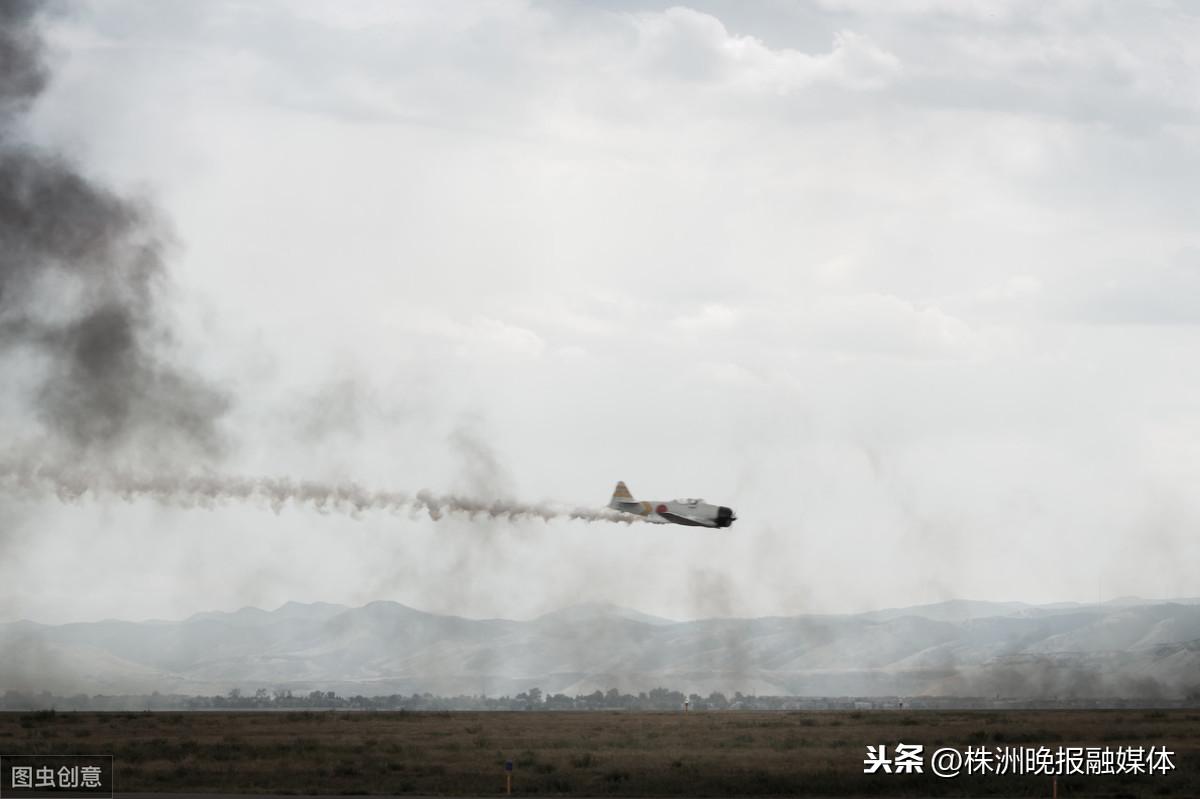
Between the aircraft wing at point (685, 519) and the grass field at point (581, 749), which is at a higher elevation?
the aircraft wing at point (685, 519)

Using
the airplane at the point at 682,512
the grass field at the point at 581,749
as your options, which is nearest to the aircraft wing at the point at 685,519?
the airplane at the point at 682,512

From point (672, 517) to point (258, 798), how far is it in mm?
86421

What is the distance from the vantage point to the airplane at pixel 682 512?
146375 millimetres

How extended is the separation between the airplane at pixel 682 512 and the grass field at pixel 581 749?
21.0 metres

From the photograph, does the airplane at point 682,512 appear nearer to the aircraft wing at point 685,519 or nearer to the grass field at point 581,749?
the aircraft wing at point 685,519

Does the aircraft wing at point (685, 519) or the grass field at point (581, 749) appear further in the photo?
the aircraft wing at point (685, 519)

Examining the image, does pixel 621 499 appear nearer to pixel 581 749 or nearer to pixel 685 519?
pixel 685 519

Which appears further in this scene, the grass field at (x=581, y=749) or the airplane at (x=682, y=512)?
the airplane at (x=682, y=512)

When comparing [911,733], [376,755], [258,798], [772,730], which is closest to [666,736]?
[772,730]

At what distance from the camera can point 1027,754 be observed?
287ft

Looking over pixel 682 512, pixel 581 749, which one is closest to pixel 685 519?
pixel 682 512

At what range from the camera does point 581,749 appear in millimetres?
97250

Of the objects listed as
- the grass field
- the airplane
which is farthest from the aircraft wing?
the grass field

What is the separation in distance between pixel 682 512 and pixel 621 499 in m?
8.54
